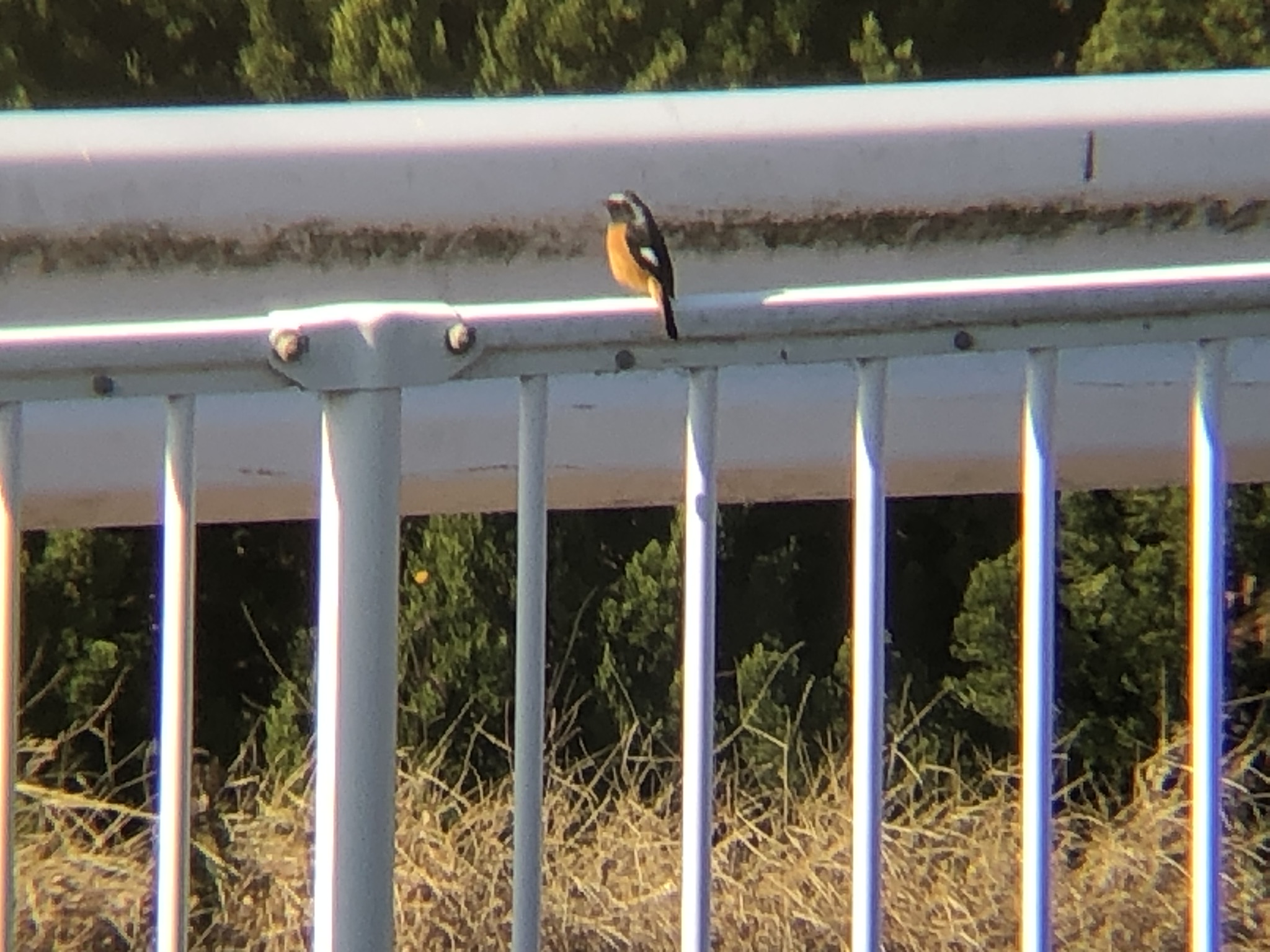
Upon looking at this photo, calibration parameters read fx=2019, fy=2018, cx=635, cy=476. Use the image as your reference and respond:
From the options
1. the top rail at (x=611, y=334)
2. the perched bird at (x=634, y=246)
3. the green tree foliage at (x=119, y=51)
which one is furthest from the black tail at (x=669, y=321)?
the green tree foliage at (x=119, y=51)

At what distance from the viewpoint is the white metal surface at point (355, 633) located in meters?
2.01

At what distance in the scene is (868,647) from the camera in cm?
216

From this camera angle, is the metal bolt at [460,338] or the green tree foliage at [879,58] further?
the green tree foliage at [879,58]

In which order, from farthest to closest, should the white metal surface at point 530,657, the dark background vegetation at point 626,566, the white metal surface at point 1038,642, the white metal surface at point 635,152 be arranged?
the dark background vegetation at point 626,566 < the white metal surface at point 635,152 < the white metal surface at point 1038,642 < the white metal surface at point 530,657

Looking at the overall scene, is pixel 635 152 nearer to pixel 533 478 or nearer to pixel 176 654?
pixel 533 478

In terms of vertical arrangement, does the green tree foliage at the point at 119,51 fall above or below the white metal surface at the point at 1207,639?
above

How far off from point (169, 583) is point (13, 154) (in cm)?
112

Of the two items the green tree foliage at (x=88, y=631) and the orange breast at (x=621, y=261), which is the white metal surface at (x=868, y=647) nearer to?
the orange breast at (x=621, y=261)

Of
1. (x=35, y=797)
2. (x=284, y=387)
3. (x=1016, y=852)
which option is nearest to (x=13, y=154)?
(x=284, y=387)

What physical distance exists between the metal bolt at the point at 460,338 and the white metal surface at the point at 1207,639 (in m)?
0.80

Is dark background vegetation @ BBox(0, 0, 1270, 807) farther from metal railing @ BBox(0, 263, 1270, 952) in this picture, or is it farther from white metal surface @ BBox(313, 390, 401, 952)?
white metal surface @ BBox(313, 390, 401, 952)

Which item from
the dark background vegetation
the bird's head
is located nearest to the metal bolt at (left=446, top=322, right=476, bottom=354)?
the bird's head

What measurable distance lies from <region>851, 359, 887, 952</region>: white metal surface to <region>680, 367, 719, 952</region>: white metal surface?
0.16 m

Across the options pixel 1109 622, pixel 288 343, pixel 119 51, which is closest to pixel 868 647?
pixel 288 343
